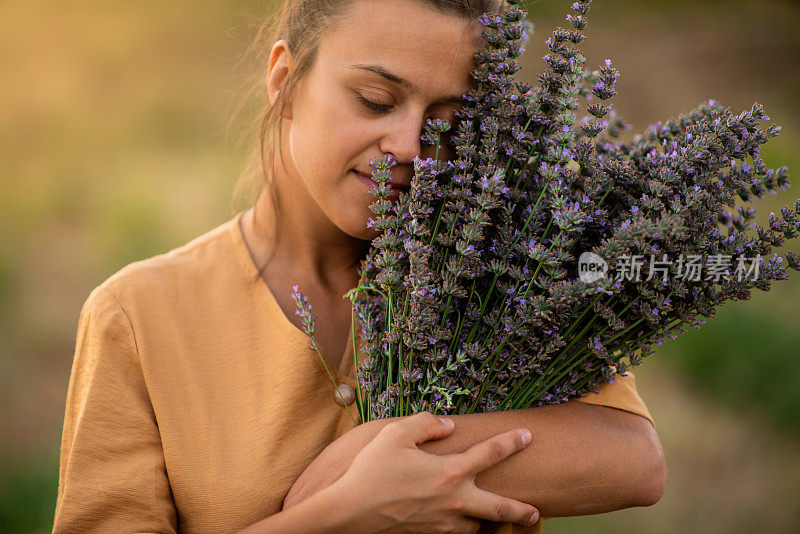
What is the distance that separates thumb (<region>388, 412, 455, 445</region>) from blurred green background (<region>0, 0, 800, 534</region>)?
3.20 feet

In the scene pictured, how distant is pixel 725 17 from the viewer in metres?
6.27

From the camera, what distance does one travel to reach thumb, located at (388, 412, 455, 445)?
116 cm

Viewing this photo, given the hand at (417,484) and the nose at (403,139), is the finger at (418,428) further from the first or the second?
the nose at (403,139)

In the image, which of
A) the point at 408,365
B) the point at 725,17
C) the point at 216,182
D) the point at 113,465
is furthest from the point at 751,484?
the point at 725,17

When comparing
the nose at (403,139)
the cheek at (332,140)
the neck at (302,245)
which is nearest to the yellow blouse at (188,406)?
the neck at (302,245)

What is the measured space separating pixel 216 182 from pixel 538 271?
12.9 feet

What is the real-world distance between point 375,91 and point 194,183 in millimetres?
3849

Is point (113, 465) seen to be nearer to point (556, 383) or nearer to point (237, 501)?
point (237, 501)

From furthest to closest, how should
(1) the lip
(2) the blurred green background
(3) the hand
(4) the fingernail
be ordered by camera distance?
(2) the blurred green background < (1) the lip < (4) the fingernail < (3) the hand

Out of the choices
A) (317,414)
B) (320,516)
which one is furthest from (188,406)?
(320,516)

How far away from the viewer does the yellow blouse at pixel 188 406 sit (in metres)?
1.30

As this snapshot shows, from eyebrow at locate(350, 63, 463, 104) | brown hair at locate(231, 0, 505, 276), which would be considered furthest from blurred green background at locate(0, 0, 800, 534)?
eyebrow at locate(350, 63, 463, 104)

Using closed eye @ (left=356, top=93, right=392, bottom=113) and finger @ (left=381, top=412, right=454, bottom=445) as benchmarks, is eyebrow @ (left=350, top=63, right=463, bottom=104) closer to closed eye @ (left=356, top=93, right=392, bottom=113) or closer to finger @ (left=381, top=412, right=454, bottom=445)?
closed eye @ (left=356, top=93, right=392, bottom=113)

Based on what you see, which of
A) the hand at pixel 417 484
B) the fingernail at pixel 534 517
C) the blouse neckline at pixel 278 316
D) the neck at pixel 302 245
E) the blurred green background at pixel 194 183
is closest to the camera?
the hand at pixel 417 484
